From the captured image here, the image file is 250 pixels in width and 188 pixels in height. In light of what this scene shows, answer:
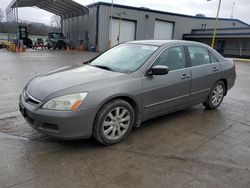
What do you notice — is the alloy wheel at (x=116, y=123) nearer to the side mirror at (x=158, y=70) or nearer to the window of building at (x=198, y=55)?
the side mirror at (x=158, y=70)

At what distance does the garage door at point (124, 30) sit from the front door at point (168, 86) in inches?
956

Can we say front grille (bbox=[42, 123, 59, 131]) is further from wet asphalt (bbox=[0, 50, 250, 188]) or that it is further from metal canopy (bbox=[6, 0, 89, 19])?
metal canopy (bbox=[6, 0, 89, 19])

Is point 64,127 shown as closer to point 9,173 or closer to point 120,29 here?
point 9,173

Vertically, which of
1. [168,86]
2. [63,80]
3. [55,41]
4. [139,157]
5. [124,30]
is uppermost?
[124,30]

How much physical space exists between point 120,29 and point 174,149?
26100 mm

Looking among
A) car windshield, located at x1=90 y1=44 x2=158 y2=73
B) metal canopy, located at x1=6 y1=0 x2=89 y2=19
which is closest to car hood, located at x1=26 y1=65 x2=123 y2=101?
car windshield, located at x1=90 y1=44 x2=158 y2=73

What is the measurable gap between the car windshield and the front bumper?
1072 millimetres

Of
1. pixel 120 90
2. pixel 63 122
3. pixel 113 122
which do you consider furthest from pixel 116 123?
pixel 63 122

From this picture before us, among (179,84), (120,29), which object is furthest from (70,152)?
(120,29)

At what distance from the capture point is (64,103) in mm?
2805

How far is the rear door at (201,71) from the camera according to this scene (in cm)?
434

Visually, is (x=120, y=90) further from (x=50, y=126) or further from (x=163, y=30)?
(x=163, y=30)

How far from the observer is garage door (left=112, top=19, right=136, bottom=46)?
27.4m

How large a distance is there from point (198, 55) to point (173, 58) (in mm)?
838
